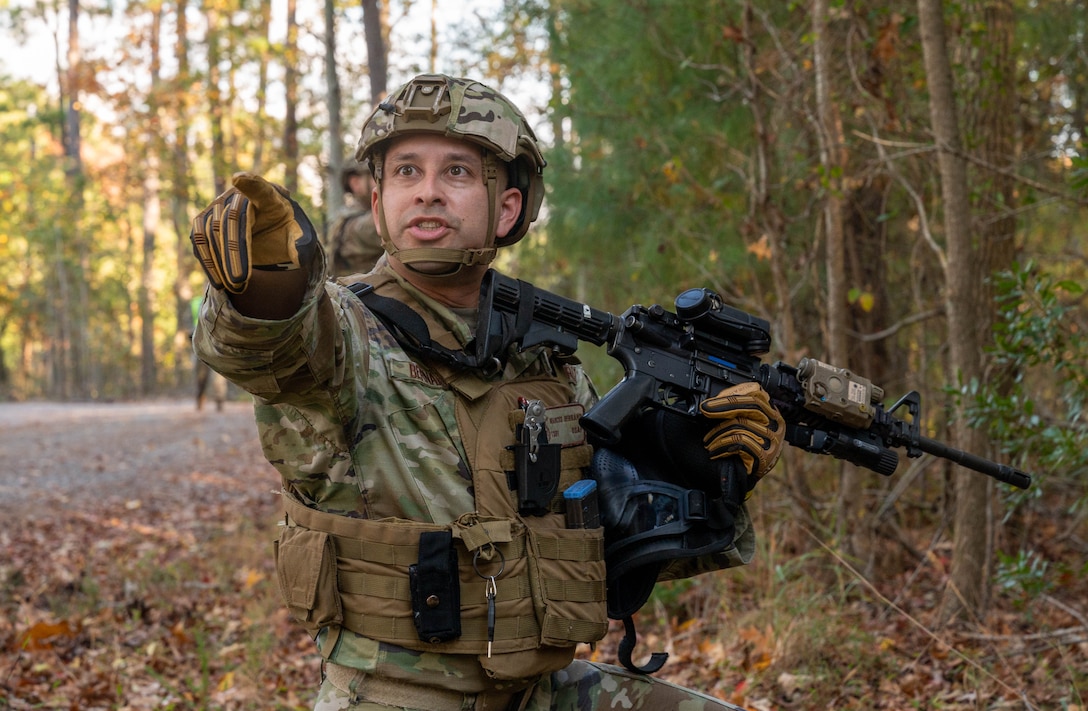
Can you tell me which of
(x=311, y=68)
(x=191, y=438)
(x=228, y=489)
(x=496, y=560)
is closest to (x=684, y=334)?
(x=496, y=560)

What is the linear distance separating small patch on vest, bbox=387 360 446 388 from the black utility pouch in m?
0.37

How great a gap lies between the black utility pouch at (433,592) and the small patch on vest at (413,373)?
37 cm

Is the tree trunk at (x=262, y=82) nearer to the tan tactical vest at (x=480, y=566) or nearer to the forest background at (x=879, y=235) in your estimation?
the forest background at (x=879, y=235)

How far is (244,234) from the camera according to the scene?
5.39ft

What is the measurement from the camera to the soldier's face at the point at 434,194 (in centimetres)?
243

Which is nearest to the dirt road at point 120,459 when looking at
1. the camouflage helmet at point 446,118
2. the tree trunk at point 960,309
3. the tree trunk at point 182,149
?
the tree trunk at point 182,149

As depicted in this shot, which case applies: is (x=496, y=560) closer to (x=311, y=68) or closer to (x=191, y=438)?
(x=191, y=438)

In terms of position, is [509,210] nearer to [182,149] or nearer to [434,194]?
[434,194]

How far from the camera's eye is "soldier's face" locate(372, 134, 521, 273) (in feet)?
7.96

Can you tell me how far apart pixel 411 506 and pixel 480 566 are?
0.21 meters

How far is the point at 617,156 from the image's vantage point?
7352 millimetres

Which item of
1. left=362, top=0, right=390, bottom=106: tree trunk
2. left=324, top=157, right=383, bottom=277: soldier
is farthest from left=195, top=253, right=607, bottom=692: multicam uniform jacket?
left=362, top=0, right=390, bottom=106: tree trunk

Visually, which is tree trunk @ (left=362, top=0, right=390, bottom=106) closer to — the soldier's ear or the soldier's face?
the soldier's ear

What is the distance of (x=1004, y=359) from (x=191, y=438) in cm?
1228
